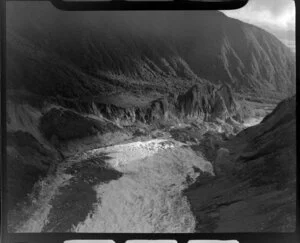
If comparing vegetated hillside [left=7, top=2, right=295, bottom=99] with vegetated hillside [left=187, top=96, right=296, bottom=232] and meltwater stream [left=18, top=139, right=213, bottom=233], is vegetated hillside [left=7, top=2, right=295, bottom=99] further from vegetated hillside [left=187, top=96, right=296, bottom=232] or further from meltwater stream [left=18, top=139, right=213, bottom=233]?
meltwater stream [left=18, top=139, right=213, bottom=233]

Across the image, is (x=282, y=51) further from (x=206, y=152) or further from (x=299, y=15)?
(x=206, y=152)

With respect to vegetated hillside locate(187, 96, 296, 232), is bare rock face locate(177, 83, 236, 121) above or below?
above

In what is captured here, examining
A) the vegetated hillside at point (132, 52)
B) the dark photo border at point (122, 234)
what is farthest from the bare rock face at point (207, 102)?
the dark photo border at point (122, 234)

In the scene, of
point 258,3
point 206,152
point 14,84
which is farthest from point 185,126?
point 14,84

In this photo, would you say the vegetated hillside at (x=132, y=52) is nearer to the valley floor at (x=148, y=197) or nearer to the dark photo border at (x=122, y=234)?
the dark photo border at (x=122, y=234)

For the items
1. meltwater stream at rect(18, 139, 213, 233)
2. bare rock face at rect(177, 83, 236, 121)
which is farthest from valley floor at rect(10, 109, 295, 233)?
bare rock face at rect(177, 83, 236, 121)

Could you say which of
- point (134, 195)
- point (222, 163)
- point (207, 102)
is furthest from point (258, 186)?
point (134, 195)
